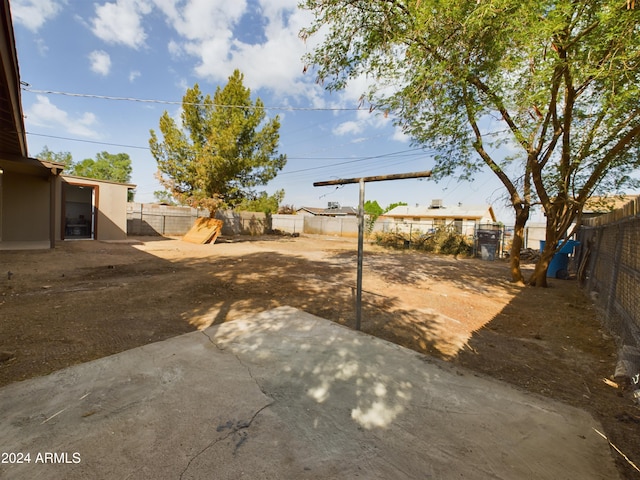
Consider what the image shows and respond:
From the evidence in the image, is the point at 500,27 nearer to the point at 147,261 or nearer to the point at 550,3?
the point at 550,3

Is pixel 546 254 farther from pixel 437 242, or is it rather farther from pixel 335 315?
pixel 437 242

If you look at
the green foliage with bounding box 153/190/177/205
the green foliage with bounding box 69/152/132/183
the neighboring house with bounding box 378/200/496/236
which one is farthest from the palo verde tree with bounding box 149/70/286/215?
the green foliage with bounding box 69/152/132/183

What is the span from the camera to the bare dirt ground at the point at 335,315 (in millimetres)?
2539

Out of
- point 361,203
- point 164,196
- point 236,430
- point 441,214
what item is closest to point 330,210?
point 441,214

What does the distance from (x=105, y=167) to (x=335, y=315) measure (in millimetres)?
48781

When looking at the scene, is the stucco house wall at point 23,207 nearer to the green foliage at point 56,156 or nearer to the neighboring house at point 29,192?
the neighboring house at point 29,192

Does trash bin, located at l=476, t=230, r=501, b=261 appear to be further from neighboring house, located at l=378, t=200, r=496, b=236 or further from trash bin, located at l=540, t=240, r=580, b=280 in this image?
neighboring house, located at l=378, t=200, r=496, b=236

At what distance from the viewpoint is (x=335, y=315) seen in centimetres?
416

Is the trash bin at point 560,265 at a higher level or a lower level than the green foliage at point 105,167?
lower

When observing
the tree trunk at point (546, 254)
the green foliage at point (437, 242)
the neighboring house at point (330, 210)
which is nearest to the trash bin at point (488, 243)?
the green foliage at point (437, 242)

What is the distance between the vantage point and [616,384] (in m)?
2.60

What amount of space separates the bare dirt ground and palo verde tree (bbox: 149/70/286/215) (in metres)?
8.21

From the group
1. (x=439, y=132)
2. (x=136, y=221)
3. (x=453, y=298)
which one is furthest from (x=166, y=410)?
(x=136, y=221)

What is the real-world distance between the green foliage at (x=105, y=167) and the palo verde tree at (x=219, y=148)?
99.6 ft
